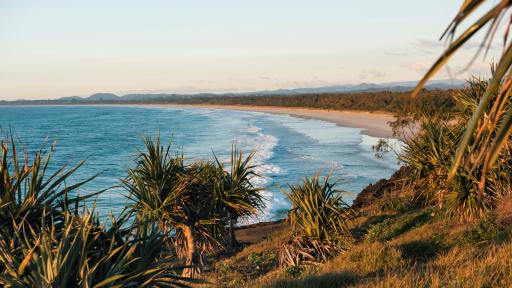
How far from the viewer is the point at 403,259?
330 inches

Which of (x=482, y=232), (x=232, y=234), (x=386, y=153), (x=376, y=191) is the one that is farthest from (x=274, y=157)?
(x=482, y=232)

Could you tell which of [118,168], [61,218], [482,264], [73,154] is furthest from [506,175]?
[73,154]

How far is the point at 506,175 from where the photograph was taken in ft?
35.6

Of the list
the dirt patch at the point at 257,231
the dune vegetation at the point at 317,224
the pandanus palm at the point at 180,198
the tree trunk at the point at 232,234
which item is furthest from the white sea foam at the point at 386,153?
the pandanus palm at the point at 180,198

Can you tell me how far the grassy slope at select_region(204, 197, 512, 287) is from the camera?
5.83m

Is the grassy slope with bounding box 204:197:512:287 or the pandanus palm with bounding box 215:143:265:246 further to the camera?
the pandanus palm with bounding box 215:143:265:246

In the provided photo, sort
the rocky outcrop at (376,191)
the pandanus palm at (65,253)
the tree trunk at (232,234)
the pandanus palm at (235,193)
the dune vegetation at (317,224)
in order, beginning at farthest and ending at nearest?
1. the rocky outcrop at (376,191)
2. the tree trunk at (232,234)
3. the pandanus palm at (235,193)
4. the dune vegetation at (317,224)
5. the pandanus palm at (65,253)

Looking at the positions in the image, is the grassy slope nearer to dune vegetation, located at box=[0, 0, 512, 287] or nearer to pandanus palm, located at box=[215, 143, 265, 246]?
dune vegetation, located at box=[0, 0, 512, 287]

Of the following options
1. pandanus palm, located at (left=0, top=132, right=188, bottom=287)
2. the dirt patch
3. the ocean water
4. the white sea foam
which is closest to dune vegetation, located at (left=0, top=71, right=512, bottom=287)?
pandanus palm, located at (left=0, top=132, right=188, bottom=287)

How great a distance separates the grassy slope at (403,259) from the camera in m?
5.83

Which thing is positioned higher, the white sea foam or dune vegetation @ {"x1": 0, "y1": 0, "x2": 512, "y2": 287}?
dune vegetation @ {"x1": 0, "y1": 0, "x2": 512, "y2": 287}

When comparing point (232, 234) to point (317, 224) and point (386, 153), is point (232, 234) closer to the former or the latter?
point (317, 224)

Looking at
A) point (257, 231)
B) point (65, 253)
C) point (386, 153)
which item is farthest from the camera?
point (386, 153)

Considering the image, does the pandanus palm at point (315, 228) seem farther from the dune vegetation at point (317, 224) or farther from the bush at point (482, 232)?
the bush at point (482, 232)
